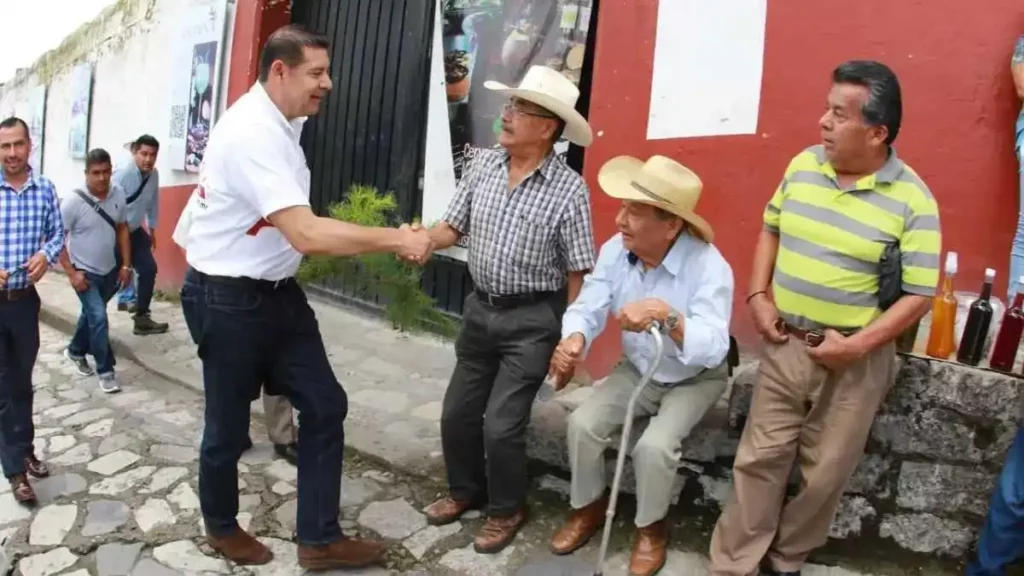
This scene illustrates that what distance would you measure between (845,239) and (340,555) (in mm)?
2126

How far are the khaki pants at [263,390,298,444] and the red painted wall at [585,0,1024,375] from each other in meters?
2.18

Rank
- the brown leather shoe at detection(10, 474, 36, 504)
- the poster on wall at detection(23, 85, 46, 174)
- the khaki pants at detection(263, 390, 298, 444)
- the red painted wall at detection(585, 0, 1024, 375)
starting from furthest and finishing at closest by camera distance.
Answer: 1. the poster on wall at detection(23, 85, 46, 174)
2. the khaki pants at detection(263, 390, 298, 444)
3. the brown leather shoe at detection(10, 474, 36, 504)
4. the red painted wall at detection(585, 0, 1024, 375)

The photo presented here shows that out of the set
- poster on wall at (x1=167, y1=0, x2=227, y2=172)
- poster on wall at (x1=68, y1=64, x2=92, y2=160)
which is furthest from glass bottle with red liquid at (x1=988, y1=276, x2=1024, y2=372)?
poster on wall at (x1=68, y1=64, x2=92, y2=160)

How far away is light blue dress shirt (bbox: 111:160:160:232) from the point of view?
6465mm

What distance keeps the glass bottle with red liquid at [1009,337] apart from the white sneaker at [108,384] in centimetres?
488

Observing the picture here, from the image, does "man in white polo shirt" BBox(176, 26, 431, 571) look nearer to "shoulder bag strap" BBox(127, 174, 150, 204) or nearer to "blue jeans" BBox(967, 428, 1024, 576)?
"blue jeans" BBox(967, 428, 1024, 576)

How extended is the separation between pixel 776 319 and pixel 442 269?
11.0 ft

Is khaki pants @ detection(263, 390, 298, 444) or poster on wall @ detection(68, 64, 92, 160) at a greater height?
poster on wall @ detection(68, 64, 92, 160)

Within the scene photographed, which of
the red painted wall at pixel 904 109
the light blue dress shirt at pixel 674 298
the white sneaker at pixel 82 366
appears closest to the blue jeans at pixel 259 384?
the light blue dress shirt at pixel 674 298

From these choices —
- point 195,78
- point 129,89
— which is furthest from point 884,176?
point 129,89

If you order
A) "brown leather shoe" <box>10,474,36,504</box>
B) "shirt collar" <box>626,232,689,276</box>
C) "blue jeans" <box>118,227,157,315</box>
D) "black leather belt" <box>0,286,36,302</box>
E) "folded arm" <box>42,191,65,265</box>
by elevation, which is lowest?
"brown leather shoe" <box>10,474,36,504</box>

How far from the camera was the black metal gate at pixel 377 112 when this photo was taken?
587 centimetres

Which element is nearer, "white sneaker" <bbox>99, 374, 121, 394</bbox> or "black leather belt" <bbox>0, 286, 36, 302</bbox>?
"black leather belt" <bbox>0, 286, 36, 302</bbox>

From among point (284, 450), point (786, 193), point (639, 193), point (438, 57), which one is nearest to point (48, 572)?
point (284, 450)
